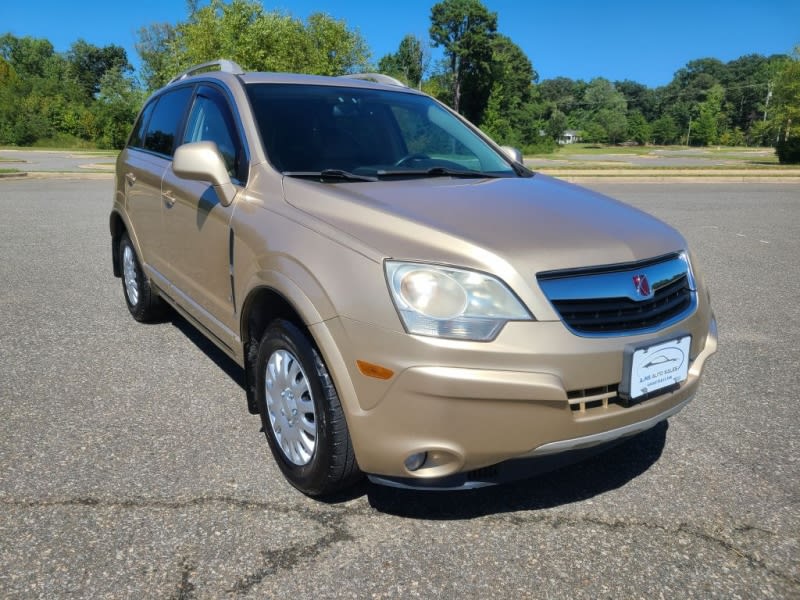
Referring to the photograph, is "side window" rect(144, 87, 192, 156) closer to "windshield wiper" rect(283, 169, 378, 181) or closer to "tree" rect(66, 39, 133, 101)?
"windshield wiper" rect(283, 169, 378, 181)

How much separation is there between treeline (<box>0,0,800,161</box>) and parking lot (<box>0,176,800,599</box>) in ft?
90.9

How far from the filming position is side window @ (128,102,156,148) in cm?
514

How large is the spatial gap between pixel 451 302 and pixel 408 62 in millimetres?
88824

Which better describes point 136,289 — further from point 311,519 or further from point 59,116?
point 59,116

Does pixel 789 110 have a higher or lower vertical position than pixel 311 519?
higher

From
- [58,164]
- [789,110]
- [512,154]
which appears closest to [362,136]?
[512,154]

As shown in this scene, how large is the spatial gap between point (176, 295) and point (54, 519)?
173 centimetres

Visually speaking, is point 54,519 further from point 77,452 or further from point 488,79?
point 488,79

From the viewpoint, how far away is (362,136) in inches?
141

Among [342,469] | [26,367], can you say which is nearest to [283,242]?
[342,469]

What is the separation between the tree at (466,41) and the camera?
226 ft

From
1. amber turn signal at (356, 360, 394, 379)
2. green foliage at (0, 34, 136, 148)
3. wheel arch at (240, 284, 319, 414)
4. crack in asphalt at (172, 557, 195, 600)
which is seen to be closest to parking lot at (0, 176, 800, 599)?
crack in asphalt at (172, 557, 195, 600)

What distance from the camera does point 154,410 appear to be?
3.73m

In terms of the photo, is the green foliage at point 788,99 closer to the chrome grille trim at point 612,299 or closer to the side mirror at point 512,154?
the side mirror at point 512,154
